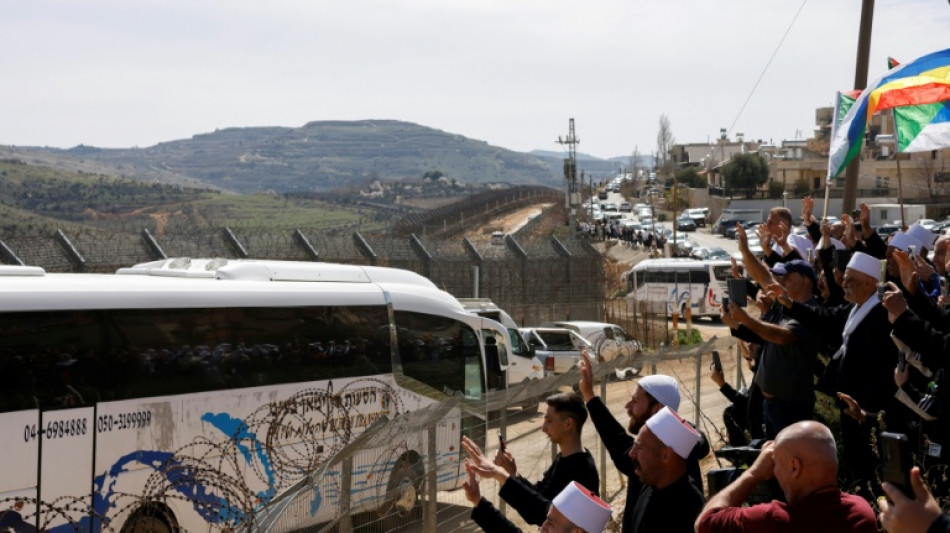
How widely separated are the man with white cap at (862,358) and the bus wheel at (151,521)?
527cm

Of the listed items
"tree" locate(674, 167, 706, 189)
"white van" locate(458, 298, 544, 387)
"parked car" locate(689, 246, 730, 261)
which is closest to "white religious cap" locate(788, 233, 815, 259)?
"white van" locate(458, 298, 544, 387)

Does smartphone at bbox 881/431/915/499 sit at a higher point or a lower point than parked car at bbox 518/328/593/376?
higher

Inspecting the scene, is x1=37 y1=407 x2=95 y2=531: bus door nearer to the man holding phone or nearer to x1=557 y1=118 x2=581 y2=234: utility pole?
the man holding phone

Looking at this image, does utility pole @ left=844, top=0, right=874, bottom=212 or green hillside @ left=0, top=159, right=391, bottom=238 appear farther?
green hillside @ left=0, top=159, right=391, bottom=238

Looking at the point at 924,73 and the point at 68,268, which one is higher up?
the point at 924,73

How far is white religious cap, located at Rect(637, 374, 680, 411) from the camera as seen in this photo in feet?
20.0

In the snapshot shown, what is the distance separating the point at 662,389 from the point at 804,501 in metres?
1.84

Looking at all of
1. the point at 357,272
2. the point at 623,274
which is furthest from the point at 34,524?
the point at 623,274

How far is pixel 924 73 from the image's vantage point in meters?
13.7

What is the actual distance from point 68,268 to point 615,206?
114 meters

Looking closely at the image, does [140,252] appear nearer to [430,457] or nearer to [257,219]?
[430,457]

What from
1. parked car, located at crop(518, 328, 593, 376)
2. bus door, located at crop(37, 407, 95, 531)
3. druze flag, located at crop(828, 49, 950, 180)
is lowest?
parked car, located at crop(518, 328, 593, 376)

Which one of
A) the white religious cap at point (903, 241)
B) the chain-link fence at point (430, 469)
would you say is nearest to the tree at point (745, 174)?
the chain-link fence at point (430, 469)

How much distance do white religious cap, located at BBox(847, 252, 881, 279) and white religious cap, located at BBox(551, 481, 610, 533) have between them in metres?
3.36
